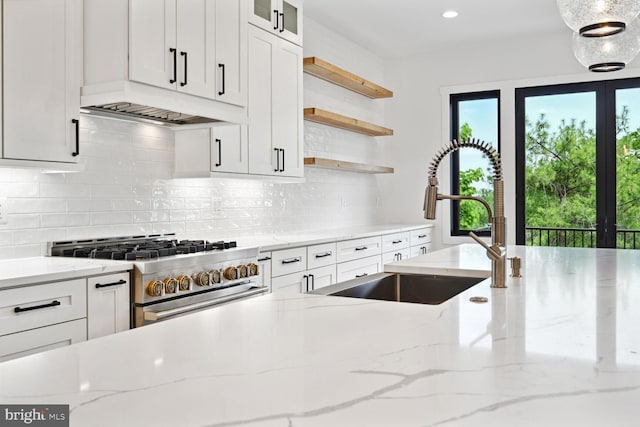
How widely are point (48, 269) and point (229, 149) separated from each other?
149 centimetres

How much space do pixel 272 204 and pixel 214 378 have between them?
360 centimetres

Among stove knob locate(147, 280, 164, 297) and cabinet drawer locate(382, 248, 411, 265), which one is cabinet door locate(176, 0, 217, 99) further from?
cabinet drawer locate(382, 248, 411, 265)

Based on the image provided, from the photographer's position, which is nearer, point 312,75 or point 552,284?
point 552,284

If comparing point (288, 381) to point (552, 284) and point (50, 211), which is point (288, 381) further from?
point (50, 211)

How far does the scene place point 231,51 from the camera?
327 cm

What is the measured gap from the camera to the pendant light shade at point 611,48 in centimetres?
233

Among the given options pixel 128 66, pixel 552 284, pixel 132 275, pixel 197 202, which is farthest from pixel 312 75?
pixel 552 284

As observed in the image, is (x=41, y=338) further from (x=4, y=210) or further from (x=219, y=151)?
(x=219, y=151)

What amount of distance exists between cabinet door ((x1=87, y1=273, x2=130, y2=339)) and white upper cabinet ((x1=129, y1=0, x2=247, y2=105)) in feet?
3.11

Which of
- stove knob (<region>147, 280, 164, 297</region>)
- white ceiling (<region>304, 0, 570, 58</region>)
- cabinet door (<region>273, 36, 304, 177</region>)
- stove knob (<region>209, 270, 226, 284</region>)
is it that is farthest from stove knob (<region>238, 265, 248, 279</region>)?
white ceiling (<region>304, 0, 570, 58</region>)

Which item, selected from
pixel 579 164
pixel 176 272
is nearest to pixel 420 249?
pixel 579 164

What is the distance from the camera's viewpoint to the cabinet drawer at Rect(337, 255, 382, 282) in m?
4.17

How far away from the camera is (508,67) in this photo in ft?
18.3

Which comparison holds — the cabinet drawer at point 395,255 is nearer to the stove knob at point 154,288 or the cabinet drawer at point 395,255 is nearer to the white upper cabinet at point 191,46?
the white upper cabinet at point 191,46
